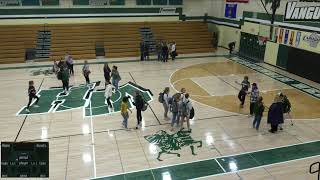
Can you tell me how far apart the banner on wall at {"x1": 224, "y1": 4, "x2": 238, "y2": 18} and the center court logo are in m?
8.42

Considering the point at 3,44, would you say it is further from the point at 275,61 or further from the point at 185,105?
the point at 275,61

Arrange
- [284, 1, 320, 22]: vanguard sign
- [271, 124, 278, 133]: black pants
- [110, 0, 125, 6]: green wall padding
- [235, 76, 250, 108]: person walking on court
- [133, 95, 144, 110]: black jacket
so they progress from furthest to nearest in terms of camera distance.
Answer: [110, 0, 125, 6]: green wall padding
[284, 1, 320, 22]: vanguard sign
[235, 76, 250, 108]: person walking on court
[271, 124, 278, 133]: black pants
[133, 95, 144, 110]: black jacket

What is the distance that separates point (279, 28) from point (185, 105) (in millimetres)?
12735

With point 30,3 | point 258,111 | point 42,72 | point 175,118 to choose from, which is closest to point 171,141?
point 175,118

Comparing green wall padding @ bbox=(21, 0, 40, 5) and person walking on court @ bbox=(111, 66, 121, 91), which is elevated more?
green wall padding @ bbox=(21, 0, 40, 5)

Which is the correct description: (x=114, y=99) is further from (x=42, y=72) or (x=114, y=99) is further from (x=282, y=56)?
(x=282, y=56)

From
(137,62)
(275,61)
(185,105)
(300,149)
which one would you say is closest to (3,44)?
(137,62)

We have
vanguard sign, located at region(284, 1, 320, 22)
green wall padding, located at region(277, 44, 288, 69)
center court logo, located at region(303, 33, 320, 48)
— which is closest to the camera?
vanguard sign, located at region(284, 1, 320, 22)

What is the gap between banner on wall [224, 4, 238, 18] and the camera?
2552cm

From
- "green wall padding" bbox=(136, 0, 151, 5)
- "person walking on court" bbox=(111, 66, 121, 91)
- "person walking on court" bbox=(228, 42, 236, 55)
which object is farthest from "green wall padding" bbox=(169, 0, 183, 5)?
"person walking on court" bbox=(111, 66, 121, 91)

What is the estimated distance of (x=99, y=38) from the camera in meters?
25.1

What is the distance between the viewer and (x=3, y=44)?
76.0 feet

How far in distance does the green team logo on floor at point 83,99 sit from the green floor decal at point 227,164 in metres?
4.85

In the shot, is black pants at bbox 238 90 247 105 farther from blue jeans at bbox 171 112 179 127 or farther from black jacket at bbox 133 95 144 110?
black jacket at bbox 133 95 144 110
